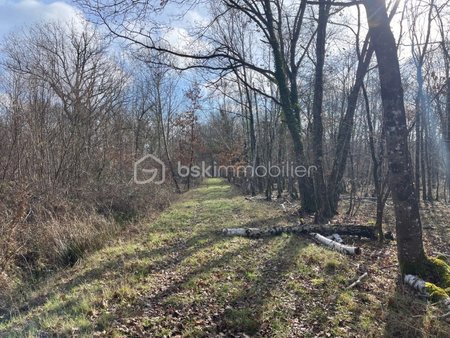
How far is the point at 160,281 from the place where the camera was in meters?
5.70

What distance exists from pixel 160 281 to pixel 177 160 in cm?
3061

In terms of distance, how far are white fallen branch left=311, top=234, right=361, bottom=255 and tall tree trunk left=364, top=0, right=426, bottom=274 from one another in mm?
1647

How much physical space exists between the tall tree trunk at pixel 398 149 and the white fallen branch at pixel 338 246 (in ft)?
5.40

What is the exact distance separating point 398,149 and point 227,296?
148 inches

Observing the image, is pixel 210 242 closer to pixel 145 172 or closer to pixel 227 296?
pixel 227 296

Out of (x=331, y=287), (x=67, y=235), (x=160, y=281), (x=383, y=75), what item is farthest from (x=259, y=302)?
(x=67, y=235)

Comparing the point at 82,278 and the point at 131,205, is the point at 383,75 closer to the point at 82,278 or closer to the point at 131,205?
the point at 82,278

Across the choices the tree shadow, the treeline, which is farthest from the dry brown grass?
the tree shadow

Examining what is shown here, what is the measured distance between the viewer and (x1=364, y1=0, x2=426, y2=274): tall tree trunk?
5.42m

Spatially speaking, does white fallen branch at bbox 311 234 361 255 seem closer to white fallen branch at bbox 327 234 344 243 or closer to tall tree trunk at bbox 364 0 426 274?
white fallen branch at bbox 327 234 344 243

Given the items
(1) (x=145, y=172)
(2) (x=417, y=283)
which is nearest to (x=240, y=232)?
(2) (x=417, y=283)

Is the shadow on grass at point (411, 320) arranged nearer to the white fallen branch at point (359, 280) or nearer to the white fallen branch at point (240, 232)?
the white fallen branch at point (359, 280)

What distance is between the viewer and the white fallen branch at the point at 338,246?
23.6ft

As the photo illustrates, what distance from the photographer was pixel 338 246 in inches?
296
